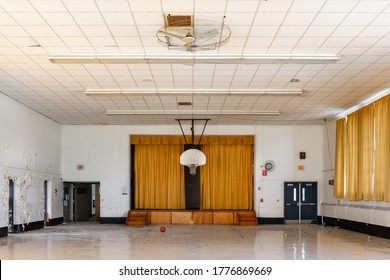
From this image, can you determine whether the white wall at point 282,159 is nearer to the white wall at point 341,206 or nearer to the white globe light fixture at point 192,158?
the white wall at point 341,206

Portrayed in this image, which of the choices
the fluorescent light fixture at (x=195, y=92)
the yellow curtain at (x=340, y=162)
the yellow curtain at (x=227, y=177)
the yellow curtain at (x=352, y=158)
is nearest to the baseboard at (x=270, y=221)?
the yellow curtain at (x=227, y=177)

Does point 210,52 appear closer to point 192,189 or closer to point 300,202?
point 192,189

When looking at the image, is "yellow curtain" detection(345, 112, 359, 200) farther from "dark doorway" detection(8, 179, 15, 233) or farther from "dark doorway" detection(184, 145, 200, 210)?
"dark doorway" detection(8, 179, 15, 233)

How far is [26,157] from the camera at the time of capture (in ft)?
58.0

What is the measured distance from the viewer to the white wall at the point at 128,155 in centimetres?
2244

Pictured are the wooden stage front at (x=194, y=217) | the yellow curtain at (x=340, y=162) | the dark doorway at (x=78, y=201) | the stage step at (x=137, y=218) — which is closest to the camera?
the yellow curtain at (x=340, y=162)

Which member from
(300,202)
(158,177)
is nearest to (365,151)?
(300,202)

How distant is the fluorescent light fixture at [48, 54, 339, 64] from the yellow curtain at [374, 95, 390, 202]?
4459mm

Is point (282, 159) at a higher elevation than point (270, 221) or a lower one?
higher

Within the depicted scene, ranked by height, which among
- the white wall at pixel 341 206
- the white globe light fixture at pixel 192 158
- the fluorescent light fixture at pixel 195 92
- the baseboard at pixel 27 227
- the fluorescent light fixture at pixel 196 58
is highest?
the fluorescent light fixture at pixel 196 58

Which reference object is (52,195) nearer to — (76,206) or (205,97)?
(76,206)

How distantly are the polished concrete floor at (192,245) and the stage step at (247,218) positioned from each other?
145 inches

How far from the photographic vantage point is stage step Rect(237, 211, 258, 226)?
21.6 m

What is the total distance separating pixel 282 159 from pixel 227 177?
2729 mm
